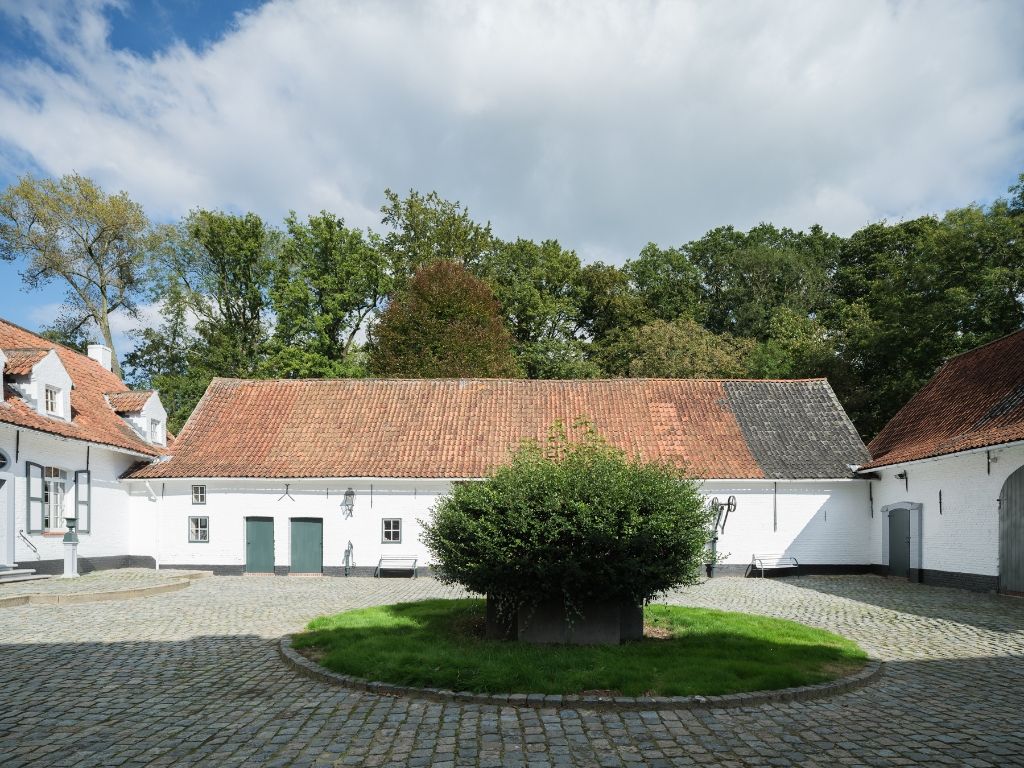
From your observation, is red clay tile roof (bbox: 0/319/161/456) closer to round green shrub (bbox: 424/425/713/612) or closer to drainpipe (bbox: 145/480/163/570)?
drainpipe (bbox: 145/480/163/570)

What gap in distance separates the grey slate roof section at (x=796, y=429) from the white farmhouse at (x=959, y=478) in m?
0.92

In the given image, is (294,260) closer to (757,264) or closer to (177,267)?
(177,267)

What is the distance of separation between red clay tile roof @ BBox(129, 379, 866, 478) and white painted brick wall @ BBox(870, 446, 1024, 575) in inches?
105

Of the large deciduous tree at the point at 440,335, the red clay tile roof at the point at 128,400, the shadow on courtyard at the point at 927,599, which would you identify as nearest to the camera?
the shadow on courtyard at the point at 927,599

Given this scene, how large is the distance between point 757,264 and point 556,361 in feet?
44.0

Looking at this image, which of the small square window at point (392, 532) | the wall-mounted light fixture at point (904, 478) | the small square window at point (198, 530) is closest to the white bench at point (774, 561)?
the wall-mounted light fixture at point (904, 478)

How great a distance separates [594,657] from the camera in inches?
355

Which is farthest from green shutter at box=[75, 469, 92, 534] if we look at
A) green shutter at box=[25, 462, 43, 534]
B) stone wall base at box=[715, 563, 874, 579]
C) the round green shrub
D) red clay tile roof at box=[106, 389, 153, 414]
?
stone wall base at box=[715, 563, 874, 579]

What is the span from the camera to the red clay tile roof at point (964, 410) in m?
17.2

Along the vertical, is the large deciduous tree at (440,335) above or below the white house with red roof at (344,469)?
above

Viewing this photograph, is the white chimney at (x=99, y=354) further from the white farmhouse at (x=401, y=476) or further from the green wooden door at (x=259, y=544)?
the green wooden door at (x=259, y=544)

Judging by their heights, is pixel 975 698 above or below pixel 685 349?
below

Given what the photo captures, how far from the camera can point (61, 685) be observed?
839cm

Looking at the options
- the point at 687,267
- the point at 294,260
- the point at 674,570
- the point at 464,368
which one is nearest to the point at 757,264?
the point at 687,267
